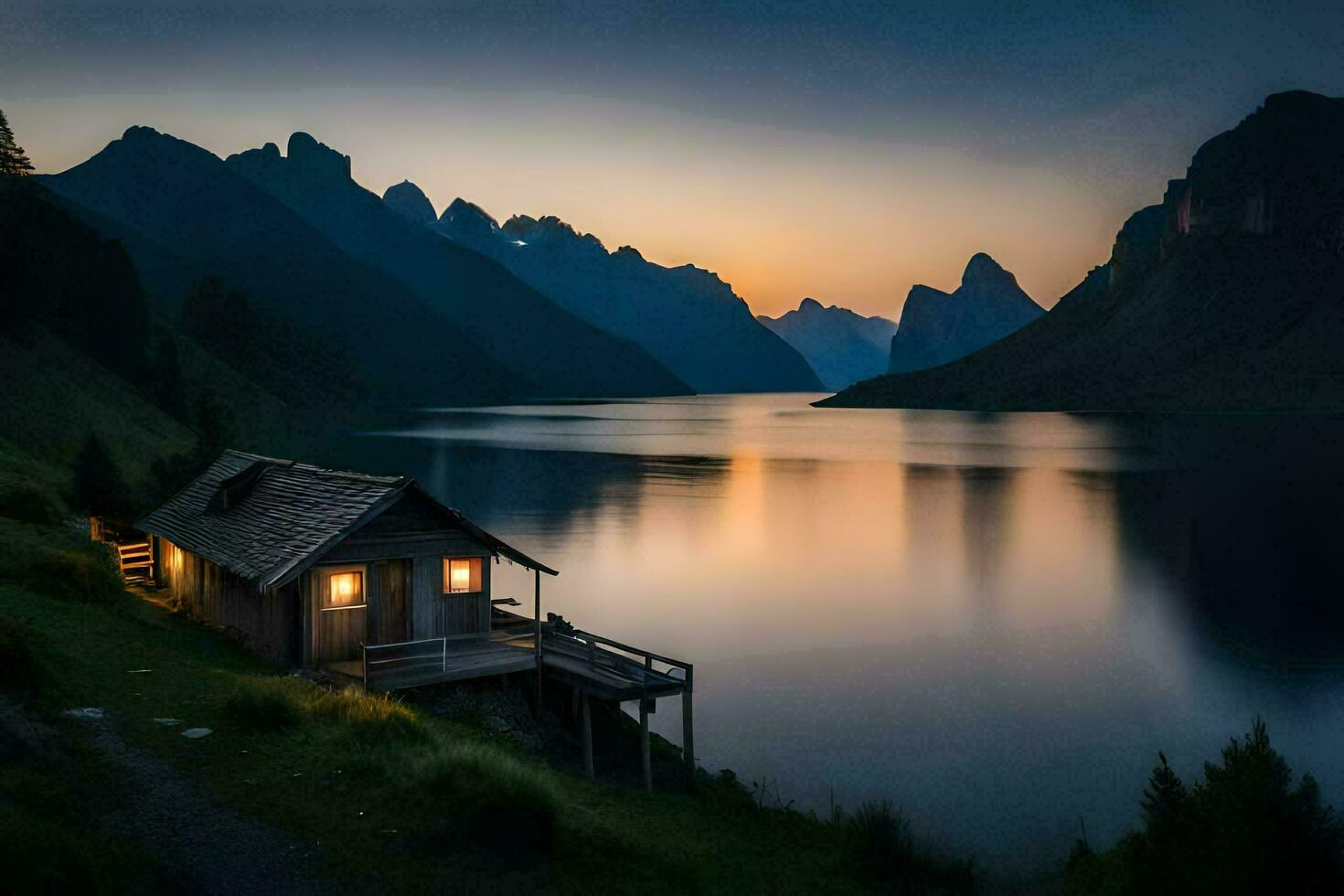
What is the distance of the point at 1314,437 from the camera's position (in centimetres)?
15038

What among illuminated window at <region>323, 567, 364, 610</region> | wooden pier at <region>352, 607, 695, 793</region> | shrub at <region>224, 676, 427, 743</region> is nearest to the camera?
shrub at <region>224, 676, 427, 743</region>

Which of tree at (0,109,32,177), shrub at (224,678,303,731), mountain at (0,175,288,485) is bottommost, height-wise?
shrub at (224,678,303,731)

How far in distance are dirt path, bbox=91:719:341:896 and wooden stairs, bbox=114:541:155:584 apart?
968 inches

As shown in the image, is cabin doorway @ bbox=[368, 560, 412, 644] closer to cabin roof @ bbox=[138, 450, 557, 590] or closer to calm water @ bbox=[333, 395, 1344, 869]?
cabin roof @ bbox=[138, 450, 557, 590]

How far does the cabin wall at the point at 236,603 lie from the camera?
25484 millimetres

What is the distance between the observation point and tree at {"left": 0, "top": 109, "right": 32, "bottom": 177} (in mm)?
87000

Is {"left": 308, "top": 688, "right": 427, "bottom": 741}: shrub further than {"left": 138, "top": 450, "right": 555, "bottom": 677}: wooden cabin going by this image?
No

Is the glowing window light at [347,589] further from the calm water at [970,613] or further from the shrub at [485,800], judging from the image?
the shrub at [485,800]

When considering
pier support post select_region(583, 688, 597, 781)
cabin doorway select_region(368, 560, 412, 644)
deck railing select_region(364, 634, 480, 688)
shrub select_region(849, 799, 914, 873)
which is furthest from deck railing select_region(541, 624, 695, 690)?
shrub select_region(849, 799, 914, 873)

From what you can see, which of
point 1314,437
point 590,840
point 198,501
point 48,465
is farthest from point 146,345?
point 1314,437

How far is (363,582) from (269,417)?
350ft

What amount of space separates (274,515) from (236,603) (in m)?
2.75

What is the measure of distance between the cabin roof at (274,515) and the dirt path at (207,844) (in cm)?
1022

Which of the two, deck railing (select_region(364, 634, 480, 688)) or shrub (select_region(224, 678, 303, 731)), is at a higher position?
shrub (select_region(224, 678, 303, 731))
